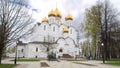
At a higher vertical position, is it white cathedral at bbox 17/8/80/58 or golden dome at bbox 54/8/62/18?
golden dome at bbox 54/8/62/18

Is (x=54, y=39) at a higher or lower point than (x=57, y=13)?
lower

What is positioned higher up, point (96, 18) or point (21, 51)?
point (96, 18)

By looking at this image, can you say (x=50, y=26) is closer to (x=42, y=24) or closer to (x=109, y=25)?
(x=42, y=24)

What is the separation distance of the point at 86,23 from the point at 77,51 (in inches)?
1748

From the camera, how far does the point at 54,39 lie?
10006 centimetres

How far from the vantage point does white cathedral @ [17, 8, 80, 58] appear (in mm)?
95750

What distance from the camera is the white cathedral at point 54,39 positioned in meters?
95.8

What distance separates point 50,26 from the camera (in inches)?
3944

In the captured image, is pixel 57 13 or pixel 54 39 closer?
pixel 54 39

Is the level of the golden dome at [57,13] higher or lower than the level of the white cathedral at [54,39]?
higher

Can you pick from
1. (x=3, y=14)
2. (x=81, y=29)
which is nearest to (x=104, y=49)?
(x=81, y=29)

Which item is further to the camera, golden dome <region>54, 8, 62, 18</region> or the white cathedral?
golden dome <region>54, 8, 62, 18</region>

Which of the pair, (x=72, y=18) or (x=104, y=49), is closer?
(x=104, y=49)

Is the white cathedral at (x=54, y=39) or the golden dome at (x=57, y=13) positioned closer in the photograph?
the white cathedral at (x=54, y=39)
